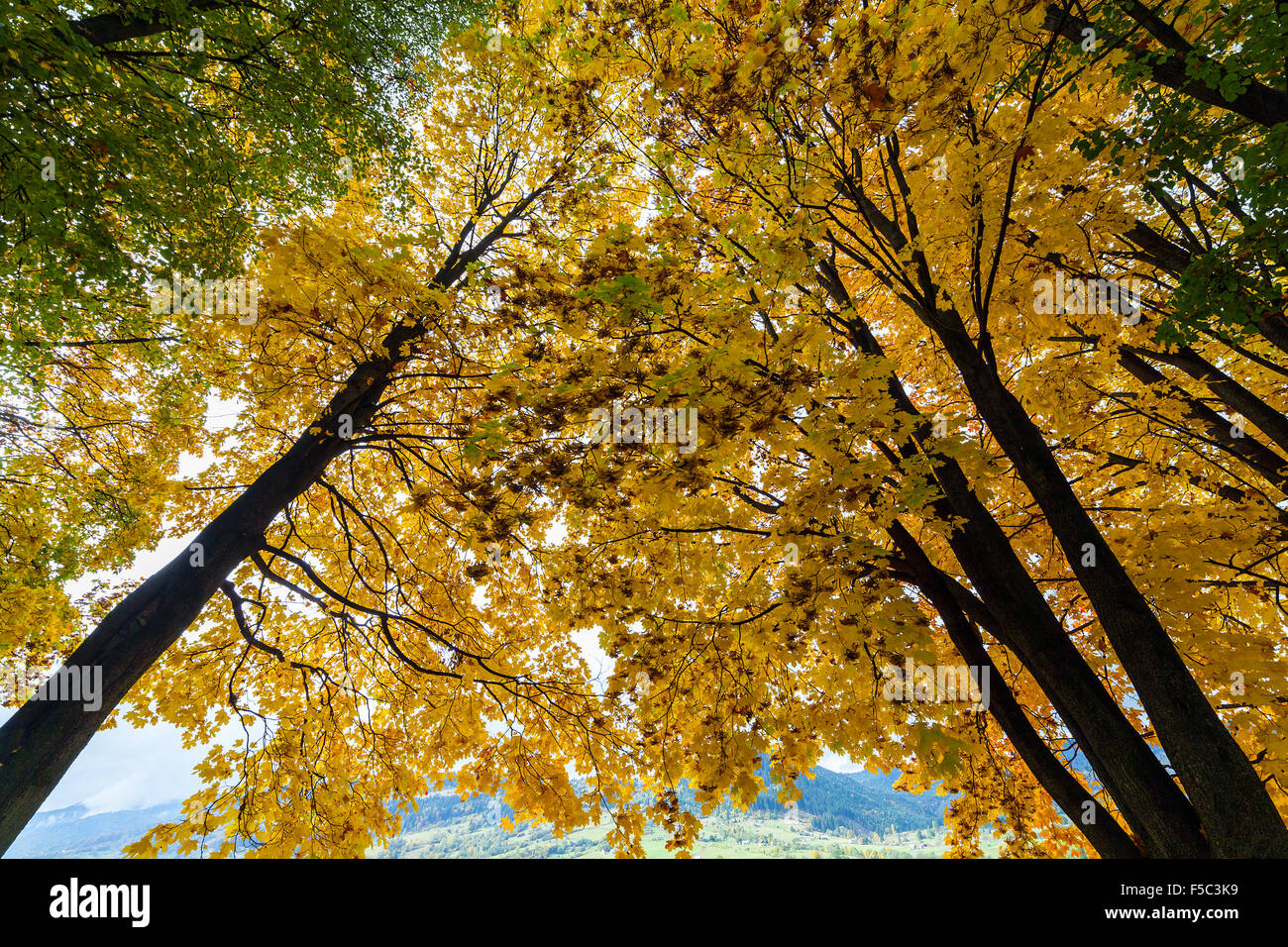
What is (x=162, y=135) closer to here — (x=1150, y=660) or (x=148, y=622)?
(x=148, y=622)

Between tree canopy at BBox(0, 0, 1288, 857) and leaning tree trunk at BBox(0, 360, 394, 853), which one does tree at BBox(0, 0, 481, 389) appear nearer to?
tree canopy at BBox(0, 0, 1288, 857)

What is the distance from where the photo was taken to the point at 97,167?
4125 millimetres

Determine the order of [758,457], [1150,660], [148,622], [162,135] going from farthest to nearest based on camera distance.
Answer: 1. [758,457]
2. [162,135]
3. [148,622]
4. [1150,660]

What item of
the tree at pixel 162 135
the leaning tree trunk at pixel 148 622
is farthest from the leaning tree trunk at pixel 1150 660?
the tree at pixel 162 135

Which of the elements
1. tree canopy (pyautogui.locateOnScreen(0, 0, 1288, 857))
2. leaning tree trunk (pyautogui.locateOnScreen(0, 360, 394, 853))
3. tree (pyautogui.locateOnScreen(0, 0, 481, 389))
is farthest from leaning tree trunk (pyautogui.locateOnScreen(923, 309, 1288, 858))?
tree (pyautogui.locateOnScreen(0, 0, 481, 389))

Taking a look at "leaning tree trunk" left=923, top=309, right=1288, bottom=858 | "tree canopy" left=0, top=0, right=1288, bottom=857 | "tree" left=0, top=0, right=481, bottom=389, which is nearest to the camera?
"leaning tree trunk" left=923, top=309, right=1288, bottom=858

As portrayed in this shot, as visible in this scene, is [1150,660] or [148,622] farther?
[148,622]

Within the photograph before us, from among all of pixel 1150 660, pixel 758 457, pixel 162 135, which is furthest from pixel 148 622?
pixel 1150 660

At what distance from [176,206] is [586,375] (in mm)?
4587

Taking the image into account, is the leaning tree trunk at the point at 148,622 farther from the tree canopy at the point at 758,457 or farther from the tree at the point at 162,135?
the tree at the point at 162,135

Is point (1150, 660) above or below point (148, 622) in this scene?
below

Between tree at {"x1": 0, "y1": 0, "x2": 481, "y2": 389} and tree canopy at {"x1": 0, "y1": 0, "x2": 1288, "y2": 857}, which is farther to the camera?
tree at {"x1": 0, "y1": 0, "x2": 481, "y2": 389}
